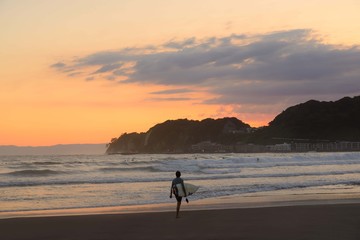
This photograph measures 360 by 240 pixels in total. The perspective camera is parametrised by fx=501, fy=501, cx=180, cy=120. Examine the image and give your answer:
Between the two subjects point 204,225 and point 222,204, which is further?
point 222,204

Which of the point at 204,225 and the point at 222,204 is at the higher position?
the point at 204,225

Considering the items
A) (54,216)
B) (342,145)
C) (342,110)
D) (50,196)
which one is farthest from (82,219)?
(342,110)

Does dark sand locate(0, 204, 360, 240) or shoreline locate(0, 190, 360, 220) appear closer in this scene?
dark sand locate(0, 204, 360, 240)

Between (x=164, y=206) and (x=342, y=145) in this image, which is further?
(x=342, y=145)

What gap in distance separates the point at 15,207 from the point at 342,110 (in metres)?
181

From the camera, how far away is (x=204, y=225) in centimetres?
1380

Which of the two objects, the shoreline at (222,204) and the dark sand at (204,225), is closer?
the dark sand at (204,225)

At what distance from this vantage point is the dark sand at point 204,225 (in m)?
12.2

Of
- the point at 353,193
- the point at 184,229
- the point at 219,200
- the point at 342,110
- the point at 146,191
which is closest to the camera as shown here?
the point at 184,229

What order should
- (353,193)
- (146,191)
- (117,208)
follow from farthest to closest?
(146,191) → (353,193) → (117,208)

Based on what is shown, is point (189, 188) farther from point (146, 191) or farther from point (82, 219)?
point (146, 191)

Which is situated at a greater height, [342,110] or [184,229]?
[342,110]

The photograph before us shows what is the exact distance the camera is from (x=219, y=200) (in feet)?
70.1

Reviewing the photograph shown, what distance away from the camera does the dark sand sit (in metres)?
12.2
